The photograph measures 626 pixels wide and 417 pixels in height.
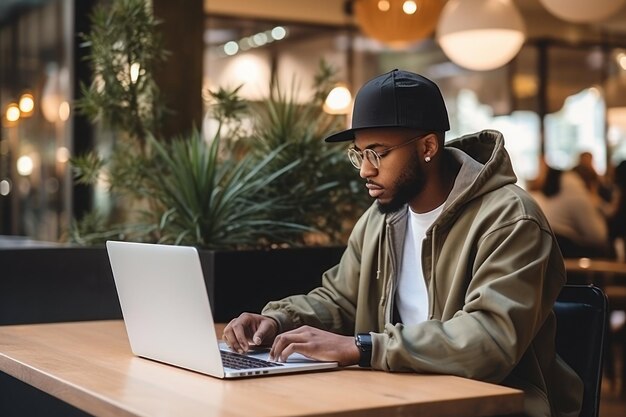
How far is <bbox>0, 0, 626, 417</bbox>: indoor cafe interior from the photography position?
4199 mm

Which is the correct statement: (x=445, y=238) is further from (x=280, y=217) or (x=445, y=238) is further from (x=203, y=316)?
(x=280, y=217)

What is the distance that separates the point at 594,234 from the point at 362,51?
3814 mm

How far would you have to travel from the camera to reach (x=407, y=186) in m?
2.44

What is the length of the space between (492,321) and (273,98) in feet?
7.28

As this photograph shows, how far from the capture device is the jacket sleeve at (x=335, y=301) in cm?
262

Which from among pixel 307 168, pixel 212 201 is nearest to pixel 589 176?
pixel 307 168

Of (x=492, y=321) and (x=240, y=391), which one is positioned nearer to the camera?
(x=240, y=391)

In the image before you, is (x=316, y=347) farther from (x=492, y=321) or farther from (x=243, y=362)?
(x=492, y=321)

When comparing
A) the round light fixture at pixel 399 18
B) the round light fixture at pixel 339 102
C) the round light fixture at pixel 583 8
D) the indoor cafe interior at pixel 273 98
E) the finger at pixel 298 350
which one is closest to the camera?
the finger at pixel 298 350

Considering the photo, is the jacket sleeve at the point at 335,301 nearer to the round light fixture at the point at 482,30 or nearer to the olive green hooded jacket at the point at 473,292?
the olive green hooded jacket at the point at 473,292

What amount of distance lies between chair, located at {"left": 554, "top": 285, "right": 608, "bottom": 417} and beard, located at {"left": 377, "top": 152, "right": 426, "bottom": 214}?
1.40ft

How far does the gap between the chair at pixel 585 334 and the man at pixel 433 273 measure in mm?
39

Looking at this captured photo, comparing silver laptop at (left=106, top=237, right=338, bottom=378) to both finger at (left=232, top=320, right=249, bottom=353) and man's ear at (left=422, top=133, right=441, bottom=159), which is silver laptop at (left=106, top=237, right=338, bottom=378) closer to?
finger at (left=232, top=320, right=249, bottom=353)

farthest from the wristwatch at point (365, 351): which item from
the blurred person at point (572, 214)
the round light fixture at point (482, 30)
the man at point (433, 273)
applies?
the blurred person at point (572, 214)
